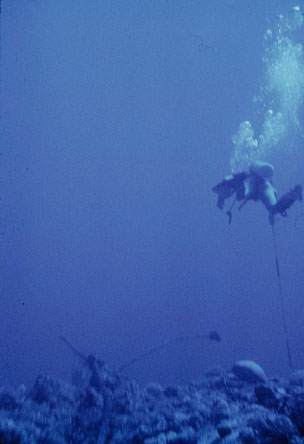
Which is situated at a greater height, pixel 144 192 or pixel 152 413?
pixel 144 192

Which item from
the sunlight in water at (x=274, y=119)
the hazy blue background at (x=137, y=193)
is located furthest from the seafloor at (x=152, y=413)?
the hazy blue background at (x=137, y=193)

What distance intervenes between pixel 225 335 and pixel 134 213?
1142 inches

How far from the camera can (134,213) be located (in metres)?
62.0

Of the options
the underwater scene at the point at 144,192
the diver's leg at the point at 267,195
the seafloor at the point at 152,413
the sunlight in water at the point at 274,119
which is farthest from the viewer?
the underwater scene at the point at 144,192

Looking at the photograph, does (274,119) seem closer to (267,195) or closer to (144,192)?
(267,195)

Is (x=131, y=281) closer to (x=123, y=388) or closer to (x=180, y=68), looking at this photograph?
(x=180, y=68)

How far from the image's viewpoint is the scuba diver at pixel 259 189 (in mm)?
4738

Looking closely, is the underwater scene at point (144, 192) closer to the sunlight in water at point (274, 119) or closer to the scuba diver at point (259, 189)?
the sunlight in water at point (274, 119)

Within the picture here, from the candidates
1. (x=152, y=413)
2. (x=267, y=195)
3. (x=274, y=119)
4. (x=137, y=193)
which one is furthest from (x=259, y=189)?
(x=137, y=193)

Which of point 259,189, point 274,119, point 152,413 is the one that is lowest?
point 152,413

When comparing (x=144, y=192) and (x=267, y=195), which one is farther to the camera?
(x=144, y=192)

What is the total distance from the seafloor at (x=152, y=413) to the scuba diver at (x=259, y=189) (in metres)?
2.58

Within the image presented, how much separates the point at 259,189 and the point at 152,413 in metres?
3.76

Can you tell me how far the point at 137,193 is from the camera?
61.8m
